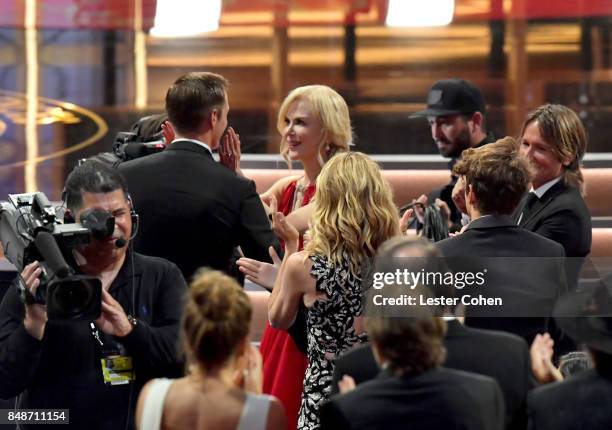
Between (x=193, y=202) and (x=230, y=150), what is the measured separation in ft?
1.49

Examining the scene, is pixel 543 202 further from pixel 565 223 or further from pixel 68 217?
pixel 68 217

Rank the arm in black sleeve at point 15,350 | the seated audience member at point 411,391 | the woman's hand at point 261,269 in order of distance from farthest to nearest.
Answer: the woman's hand at point 261,269
the arm in black sleeve at point 15,350
the seated audience member at point 411,391

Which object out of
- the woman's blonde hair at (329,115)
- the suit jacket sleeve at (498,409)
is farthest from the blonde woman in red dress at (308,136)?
the suit jacket sleeve at (498,409)

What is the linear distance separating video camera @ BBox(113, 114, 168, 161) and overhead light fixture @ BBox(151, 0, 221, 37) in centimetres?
620

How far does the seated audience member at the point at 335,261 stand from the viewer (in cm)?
366

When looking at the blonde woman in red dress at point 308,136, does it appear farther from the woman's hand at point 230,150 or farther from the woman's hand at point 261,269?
the woman's hand at point 261,269

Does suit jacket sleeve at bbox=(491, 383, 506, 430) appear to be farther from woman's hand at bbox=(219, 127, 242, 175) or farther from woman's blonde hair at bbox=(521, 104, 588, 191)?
woman's hand at bbox=(219, 127, 242, 175)

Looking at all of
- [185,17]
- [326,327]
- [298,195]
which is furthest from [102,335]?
[185,17]

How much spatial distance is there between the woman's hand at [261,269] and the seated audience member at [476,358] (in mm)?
1063

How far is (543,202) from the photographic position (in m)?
4.33

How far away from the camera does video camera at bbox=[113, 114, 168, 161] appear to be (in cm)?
453

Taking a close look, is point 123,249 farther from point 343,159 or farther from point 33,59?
point 33,59

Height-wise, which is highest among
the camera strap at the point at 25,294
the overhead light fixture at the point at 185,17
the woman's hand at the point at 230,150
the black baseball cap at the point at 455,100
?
the overhead light fixture at the point at 185,17

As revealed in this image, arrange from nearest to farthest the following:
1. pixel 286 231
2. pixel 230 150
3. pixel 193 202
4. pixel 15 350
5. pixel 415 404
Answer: pixel 415 404, pixel 15 350, pixel 286 231, pixel 193 202, pixel 230 150
